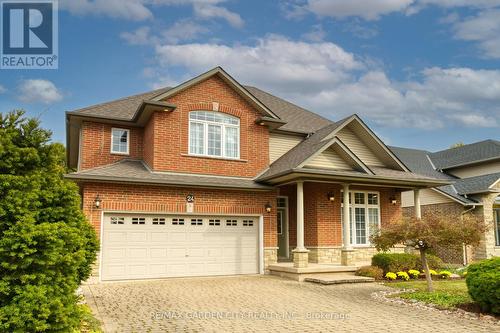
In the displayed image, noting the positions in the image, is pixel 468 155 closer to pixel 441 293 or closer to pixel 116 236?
pixel 441 293

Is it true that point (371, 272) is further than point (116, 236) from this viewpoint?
Yes

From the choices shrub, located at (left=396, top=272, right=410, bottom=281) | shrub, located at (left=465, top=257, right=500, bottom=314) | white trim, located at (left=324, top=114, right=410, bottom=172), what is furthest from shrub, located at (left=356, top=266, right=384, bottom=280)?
white trim, located at (left=324, top=114, right=410, bottom=172)

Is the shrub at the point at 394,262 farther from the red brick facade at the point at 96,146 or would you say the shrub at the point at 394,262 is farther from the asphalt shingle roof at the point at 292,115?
the red brick facade at the point at 96,146

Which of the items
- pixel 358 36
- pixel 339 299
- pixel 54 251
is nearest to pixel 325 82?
pixel 358 36

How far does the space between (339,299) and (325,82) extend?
1190 cm

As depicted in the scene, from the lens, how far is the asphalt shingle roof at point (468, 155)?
23.4 meters

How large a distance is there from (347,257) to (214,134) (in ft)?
21.1

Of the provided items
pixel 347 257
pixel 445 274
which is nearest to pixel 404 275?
pixel 445 274

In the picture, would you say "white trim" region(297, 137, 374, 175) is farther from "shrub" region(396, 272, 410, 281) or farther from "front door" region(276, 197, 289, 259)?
"shrub" region(396, 272, 410, 281)

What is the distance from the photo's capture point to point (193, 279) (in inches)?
549

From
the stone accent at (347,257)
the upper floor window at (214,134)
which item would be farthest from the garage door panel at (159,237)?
the stone accent at (347,257)

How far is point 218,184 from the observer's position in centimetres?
1449

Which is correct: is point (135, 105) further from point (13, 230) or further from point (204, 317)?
point (13, 230)

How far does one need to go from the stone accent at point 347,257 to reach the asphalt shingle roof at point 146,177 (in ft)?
11.6
